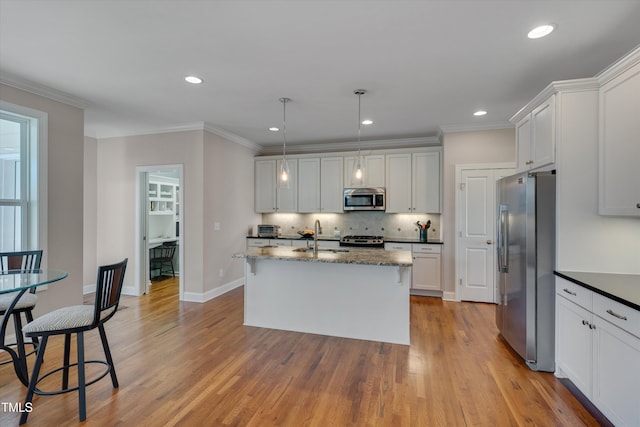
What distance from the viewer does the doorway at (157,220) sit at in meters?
4.80

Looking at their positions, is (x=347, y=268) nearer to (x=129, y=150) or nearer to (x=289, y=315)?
(x=289, y=315)

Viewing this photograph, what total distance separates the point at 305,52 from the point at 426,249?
353cm

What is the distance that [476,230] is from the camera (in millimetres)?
4559

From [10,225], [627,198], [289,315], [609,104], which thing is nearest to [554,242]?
[627,198]

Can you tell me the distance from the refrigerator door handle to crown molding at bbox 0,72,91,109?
4828 millimetres

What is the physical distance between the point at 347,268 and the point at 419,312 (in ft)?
5.02

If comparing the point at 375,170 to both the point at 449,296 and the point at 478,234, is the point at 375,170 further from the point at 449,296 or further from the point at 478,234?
the point at 449,296

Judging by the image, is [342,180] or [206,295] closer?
[206,295]

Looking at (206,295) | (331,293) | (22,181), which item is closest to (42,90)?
(22,181)

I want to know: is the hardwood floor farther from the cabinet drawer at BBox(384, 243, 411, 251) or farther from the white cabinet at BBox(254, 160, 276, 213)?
the white cabinet at BBox(254, 160, 276, 213)

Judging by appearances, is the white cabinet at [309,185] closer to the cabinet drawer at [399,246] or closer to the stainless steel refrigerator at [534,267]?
the cabinet drawer at [399,246]

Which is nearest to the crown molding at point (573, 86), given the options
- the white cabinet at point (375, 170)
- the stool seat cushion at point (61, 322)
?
the white cabinet at point (375, 170)

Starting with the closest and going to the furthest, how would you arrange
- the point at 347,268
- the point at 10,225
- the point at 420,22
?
1. the point at 420,22
2. the point at 10,225
3. the point at 347,268

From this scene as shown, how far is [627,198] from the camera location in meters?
2.16
